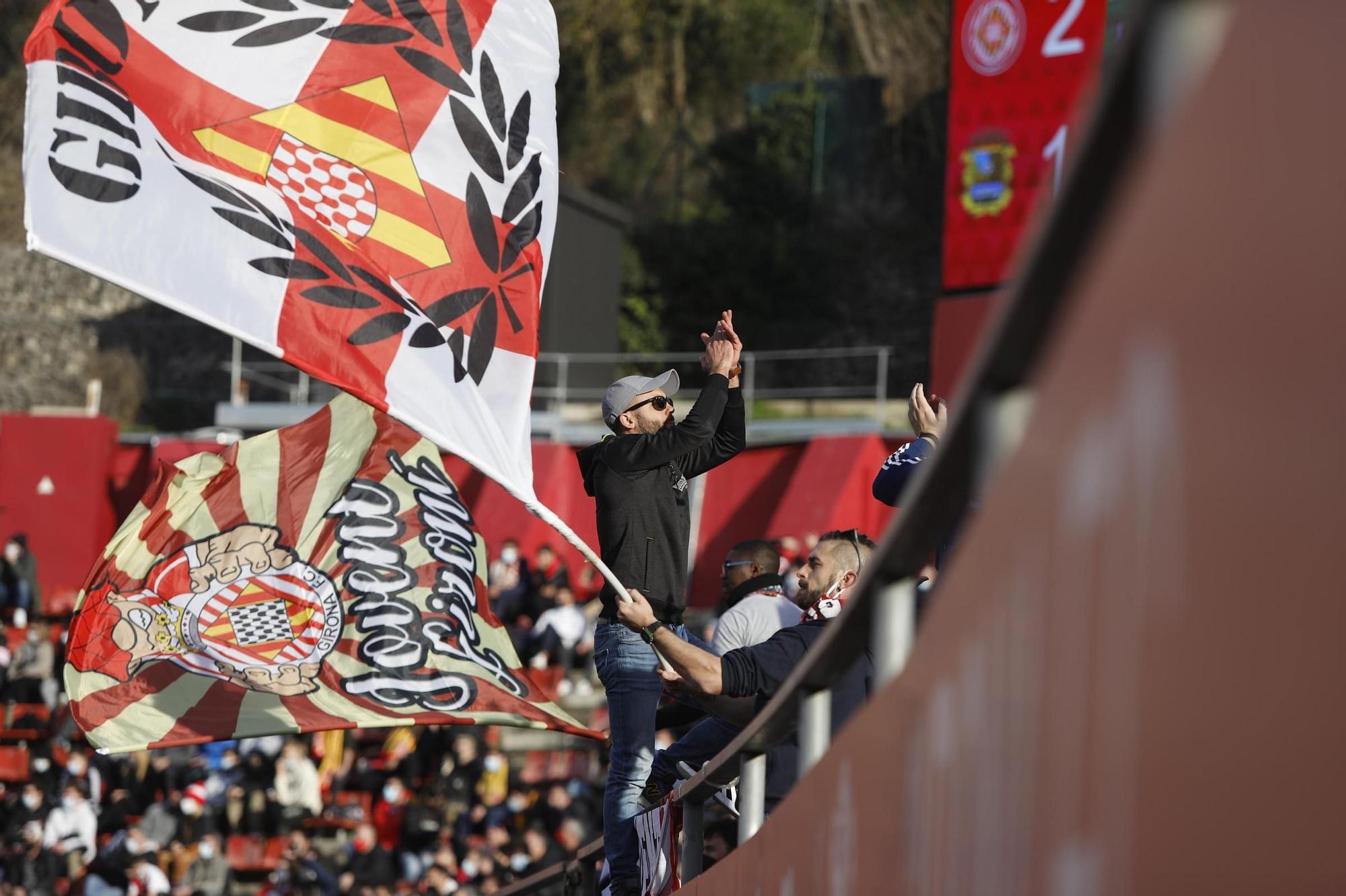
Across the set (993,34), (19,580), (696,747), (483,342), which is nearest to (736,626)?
(696,747)

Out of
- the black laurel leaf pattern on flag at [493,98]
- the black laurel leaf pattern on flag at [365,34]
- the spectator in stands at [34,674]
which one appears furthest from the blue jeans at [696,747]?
the spectator in stands at [34,674]

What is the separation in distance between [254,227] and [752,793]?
112 inches

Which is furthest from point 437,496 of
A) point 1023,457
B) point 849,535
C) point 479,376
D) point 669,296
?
point 669,296

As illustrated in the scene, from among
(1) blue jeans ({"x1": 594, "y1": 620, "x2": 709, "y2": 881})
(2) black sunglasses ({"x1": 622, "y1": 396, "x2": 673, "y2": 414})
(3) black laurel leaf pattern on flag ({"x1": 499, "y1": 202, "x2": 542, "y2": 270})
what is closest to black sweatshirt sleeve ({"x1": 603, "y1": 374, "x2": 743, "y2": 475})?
(2) black sunglasses ({"x1": 622, "y1": 396, "x2": 673, "y2": 414})

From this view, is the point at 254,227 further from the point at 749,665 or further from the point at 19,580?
the point at 19,580

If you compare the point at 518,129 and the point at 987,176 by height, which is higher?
the point at 518,129

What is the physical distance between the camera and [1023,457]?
5.92 ft

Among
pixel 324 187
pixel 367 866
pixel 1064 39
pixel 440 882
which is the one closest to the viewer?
pixel 324 187

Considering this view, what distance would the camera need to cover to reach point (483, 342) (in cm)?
582

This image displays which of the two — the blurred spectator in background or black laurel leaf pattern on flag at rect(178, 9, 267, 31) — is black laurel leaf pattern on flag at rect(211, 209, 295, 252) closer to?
black laurel leaf pattern on flag at rect(178, 9, 267, 31)

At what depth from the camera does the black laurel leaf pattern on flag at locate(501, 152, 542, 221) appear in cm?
623

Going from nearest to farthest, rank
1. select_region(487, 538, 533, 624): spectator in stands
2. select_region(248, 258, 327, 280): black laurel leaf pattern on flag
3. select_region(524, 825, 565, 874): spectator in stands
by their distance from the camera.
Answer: select_region(248, 258, 327, 280): black laurel leaf pattern on flag
select_region(524, 825, 565, 874): spectator in stands
select_region(487, 538, 533, 624): spectator in stands

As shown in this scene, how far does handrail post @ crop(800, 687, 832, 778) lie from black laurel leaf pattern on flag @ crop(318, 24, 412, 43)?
375 cm

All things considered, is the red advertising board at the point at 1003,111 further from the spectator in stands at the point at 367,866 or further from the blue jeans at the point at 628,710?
the blue jeans at the point at 628,710
